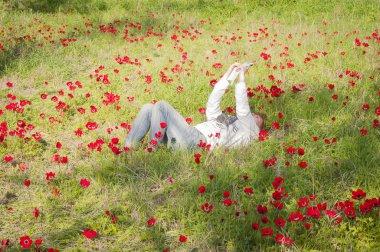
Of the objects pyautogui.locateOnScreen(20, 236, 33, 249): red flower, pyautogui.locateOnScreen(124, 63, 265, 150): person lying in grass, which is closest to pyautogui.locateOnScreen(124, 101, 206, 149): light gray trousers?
pyautogui.locateOnScreen(124, 63, 265, 150): person lying in grass

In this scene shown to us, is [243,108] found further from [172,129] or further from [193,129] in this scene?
[172,129]

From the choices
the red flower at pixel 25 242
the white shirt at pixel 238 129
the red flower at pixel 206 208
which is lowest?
the red flower at pixel 25 242

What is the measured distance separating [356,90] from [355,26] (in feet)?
11.8

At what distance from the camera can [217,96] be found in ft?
13.3

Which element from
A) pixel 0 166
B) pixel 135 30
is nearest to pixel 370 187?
pixel 0 166

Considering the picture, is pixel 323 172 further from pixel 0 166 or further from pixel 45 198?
pixel 0 166

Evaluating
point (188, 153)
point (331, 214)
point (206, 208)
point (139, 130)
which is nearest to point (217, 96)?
point (188, 153)

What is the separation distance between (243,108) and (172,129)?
2.62ft

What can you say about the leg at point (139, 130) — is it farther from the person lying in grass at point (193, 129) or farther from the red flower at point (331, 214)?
the red flower at point (331, 214)

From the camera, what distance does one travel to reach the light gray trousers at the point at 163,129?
12.4 ft

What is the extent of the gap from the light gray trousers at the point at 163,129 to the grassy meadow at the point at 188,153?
18 cm

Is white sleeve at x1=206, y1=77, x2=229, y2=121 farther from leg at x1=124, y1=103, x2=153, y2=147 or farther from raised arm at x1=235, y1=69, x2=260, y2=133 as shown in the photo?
leg at x1=124, y1=103, x2=153, y2=147

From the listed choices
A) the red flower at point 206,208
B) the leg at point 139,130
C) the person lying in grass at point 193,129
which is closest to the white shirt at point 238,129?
the person lying in grass at point 193,129

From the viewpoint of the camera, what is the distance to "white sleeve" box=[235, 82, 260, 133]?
384 centimetres
